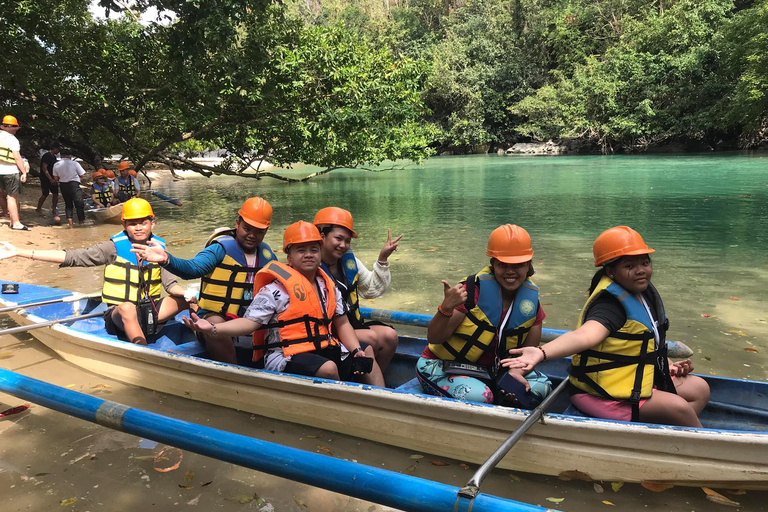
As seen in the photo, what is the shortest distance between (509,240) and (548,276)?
4.76 metres

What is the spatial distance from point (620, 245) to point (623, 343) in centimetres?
52

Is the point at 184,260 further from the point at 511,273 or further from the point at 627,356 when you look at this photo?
the point at 627,356

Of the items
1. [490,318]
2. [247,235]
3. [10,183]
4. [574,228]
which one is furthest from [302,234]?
[10,183]

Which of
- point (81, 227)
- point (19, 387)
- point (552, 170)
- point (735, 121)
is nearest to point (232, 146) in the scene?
point (81, 227)

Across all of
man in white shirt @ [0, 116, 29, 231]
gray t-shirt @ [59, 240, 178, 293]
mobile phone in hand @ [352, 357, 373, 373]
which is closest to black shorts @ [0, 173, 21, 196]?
man in white shirt @ [0, 116, 29, 231]

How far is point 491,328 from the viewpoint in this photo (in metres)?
3.22

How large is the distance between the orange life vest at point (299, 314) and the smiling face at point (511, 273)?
114cm

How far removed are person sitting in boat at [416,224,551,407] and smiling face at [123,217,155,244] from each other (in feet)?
8.32

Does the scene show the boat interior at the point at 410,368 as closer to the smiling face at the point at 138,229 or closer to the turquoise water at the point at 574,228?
the smiling face at the point at 138,229

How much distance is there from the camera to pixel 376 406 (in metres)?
3.38

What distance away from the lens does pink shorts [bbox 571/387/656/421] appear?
2.94 m

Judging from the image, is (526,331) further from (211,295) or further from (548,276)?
(548,276)

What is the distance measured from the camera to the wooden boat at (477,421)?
2742 mm

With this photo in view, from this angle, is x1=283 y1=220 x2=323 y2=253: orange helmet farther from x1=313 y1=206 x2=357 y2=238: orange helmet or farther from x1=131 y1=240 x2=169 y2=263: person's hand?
x1=131 y1=240 x2=169 y2=263: person's hand
